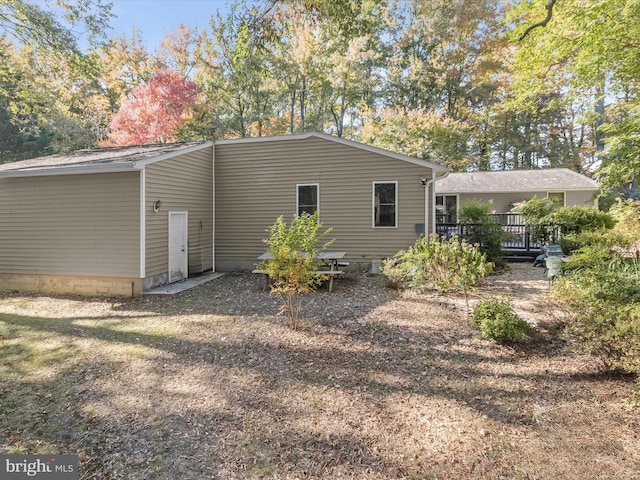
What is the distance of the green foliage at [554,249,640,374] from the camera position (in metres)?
3.60

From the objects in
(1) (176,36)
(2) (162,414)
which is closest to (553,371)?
(2) (162,414)

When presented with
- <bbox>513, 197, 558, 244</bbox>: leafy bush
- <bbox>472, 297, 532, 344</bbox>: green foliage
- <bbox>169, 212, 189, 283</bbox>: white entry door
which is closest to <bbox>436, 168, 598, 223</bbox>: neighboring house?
<bbox>513, 197, 558, 244</bbox>: leafy bush

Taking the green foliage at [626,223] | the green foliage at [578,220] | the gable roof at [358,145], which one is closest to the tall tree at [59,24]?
the gable roof at [358,145]

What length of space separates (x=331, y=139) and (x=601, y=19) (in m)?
6.63

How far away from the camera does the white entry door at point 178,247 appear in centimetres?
951

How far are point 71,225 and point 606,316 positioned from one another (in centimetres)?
1057

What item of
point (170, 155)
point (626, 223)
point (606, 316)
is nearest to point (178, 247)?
point (170, 155)

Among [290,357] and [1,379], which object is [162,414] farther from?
[1,379]

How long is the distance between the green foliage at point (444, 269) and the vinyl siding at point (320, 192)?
2.32m

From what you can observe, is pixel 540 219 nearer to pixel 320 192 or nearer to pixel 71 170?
pixel 320 192

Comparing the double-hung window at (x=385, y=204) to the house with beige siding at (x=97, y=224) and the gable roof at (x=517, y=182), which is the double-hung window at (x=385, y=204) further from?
the gable roof at (x=517, y=182)

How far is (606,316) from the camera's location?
3.86m

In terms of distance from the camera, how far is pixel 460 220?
1321 cm

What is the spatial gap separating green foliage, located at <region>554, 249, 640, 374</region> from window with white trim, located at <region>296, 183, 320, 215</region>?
6.97 metres
